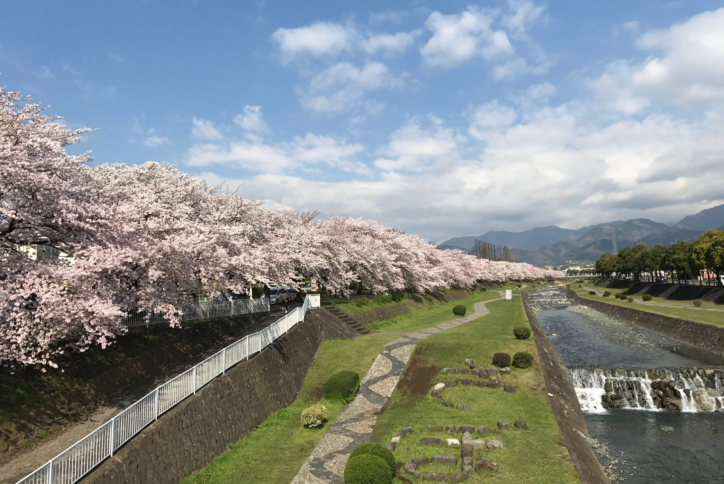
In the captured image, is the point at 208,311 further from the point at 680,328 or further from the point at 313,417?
the point at 680,328

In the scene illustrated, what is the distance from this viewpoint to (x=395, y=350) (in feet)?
95.2

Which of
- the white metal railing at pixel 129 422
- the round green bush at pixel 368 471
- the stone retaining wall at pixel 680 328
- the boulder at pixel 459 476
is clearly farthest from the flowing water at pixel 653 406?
the white metal railing at pixel 129 422

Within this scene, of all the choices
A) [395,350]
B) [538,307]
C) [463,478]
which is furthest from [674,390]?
[538,307]

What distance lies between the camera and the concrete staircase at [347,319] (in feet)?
116

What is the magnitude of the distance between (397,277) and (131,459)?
46.8 meters

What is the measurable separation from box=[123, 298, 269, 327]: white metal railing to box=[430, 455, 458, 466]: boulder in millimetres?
13541

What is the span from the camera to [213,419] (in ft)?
57.9

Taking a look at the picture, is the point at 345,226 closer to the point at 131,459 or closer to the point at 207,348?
the point at 207,348

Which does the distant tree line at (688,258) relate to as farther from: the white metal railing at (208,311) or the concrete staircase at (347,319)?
the white metal railing at (208,311)

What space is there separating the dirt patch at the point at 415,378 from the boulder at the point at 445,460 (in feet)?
23.3

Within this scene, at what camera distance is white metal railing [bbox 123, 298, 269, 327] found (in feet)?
75.3

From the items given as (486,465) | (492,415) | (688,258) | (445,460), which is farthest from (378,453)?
(688,258)

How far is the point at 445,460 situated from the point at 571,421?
10.4m

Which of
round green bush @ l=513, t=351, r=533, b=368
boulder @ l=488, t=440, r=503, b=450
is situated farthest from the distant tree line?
boulder @ l=488, t=440, r=503, b=450
